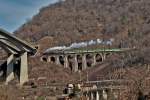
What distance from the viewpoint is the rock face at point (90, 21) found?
7631 centimetres

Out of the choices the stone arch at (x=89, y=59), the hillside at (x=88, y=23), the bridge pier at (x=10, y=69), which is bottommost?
the bridge pier at (x=10, y=69)

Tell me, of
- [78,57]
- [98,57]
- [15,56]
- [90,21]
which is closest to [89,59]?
[98,57]

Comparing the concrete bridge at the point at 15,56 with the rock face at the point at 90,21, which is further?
the rock face at the point at 90,21

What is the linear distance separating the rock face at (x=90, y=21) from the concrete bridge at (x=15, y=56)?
56.1 m

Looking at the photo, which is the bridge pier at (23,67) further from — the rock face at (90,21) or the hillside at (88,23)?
the rock face at (90,21)

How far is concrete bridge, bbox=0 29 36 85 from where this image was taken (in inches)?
282

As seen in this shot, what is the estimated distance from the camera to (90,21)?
90.4 meters

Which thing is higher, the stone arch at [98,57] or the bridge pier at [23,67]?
the stone arch at [98,57]

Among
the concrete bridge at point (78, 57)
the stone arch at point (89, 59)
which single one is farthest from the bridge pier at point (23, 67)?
the stone arch at point (89, 59)

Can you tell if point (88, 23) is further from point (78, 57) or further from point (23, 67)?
point (23, 67)

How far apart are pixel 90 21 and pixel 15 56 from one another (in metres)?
83.3

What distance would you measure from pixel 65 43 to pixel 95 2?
3533 cm

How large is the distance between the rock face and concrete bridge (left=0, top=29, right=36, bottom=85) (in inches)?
2210

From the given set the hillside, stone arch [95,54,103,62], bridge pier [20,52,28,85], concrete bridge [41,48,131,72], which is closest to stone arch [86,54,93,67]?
concrete bridge [41,48,131,72]
